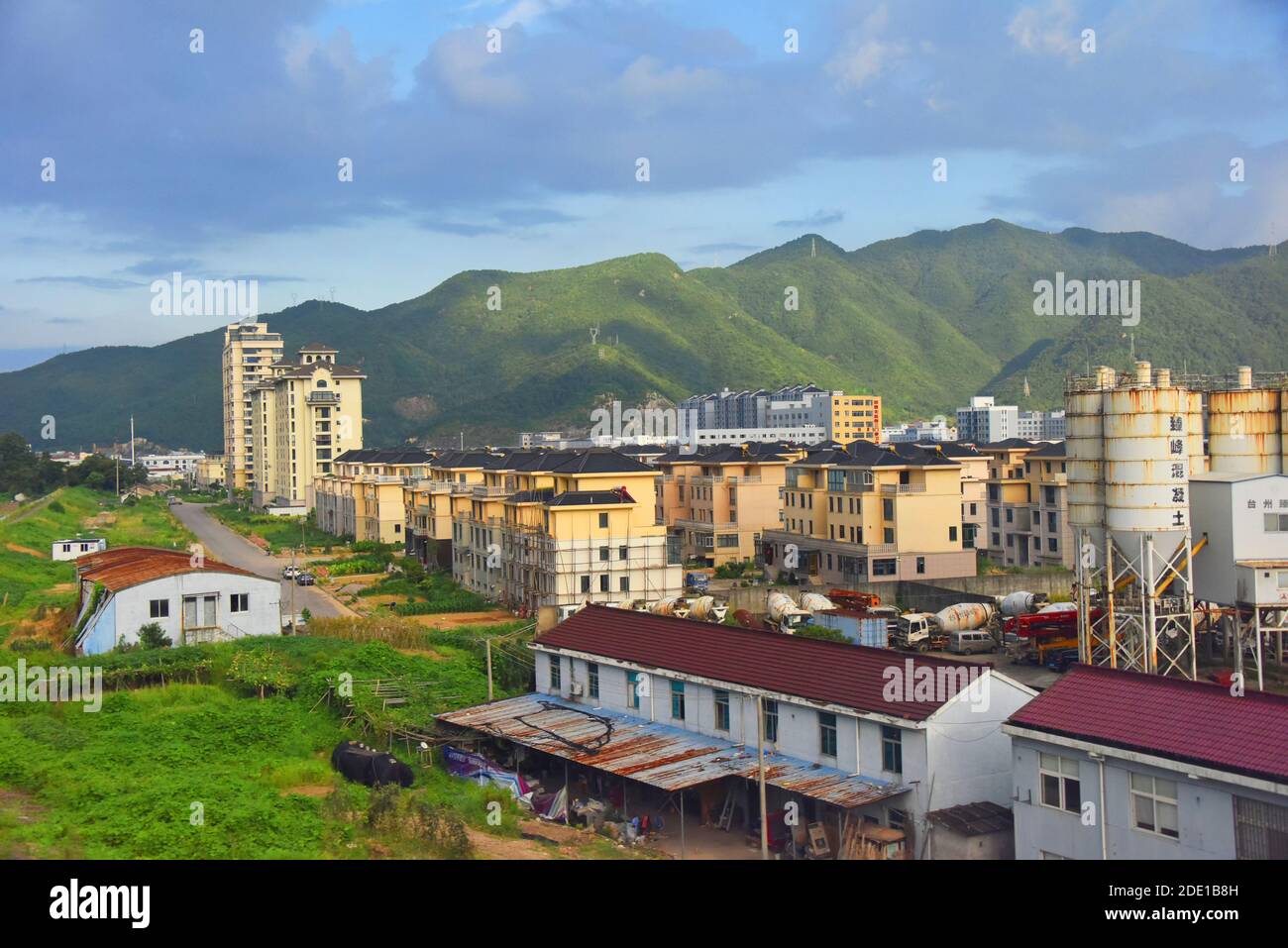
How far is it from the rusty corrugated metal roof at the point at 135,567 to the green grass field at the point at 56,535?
239 cm

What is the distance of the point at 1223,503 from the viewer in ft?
89.9

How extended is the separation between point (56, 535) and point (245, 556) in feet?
40.4

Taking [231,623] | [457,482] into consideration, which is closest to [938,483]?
[457,482]

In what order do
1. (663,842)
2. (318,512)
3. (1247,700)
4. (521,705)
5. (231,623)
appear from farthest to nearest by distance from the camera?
1. (318,512)
2. (231,623)
3. (521,705)
4. (663,842)
5. (1247,700)

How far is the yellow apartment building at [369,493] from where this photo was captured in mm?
62594

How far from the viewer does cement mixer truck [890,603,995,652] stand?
34.1 meters

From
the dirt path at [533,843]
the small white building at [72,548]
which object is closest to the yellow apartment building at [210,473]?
the small white building at [72,548]

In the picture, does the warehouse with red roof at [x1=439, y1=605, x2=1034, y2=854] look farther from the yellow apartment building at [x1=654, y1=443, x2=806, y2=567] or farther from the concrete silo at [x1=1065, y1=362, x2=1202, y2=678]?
the yellow apartment building at [x1=654, y1=443, x2=806, y2=567]

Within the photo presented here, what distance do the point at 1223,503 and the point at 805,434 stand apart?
288ft

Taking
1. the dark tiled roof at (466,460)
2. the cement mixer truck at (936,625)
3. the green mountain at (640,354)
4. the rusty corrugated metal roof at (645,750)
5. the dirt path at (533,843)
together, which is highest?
the green mountain at (640,354)

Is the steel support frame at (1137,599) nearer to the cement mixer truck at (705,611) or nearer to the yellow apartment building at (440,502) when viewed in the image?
the cement mixer truck at (705,611)

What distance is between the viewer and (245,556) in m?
58.7

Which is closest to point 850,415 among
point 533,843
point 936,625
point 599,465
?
point 599,465

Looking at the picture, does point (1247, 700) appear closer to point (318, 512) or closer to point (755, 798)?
point (755, 798)
